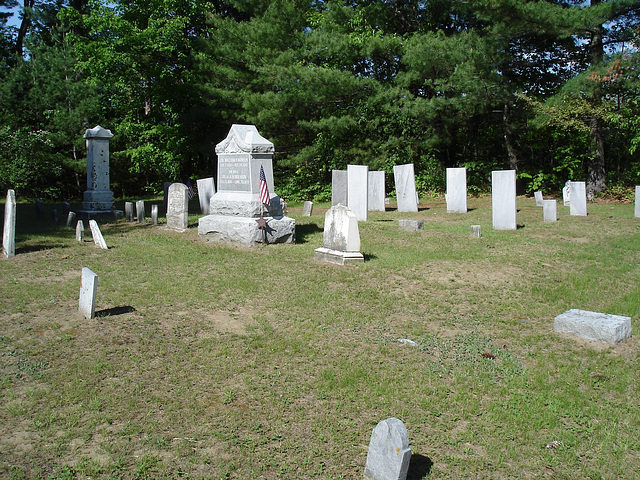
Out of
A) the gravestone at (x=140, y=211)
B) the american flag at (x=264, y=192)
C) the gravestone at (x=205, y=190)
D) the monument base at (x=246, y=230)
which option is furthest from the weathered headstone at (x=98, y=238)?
the gravestone at (x=205, y=190)

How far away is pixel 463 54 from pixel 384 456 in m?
18.0

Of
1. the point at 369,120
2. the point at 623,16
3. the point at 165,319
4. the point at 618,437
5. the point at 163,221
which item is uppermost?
the point at 623,16

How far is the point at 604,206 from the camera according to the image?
1697 centimetres

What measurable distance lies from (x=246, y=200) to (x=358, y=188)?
4.56 m

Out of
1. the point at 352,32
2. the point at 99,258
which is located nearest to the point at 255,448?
the point at 99,258

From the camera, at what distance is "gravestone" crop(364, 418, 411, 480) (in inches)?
121

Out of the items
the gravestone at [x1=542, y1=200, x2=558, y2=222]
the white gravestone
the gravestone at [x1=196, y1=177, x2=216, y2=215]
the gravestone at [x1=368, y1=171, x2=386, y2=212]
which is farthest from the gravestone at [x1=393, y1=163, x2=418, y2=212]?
the white gravestone

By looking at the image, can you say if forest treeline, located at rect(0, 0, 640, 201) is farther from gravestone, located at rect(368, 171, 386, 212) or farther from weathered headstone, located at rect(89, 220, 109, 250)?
weathered headstone, located at rect(89, 220, 109, 250)

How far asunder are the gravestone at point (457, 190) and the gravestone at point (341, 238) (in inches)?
327

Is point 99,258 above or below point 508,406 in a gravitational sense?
above

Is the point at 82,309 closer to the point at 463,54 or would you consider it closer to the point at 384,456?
the point at 384,456

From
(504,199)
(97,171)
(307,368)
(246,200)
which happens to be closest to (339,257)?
(246,200)

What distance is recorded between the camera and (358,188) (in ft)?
46.3

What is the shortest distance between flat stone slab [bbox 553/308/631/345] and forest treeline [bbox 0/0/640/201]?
13914 mm
